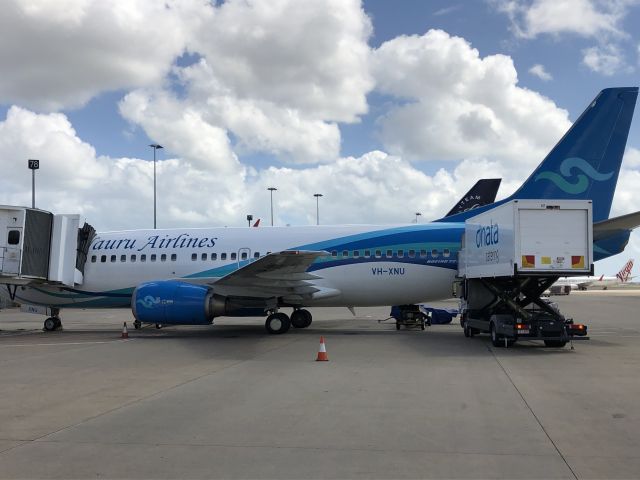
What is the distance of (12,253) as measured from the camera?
18672 mm

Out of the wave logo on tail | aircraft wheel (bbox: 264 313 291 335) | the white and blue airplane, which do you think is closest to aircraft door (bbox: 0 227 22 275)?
the white and blue airplane

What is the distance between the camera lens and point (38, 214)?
19.4 meters

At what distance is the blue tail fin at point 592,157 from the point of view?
1703cm

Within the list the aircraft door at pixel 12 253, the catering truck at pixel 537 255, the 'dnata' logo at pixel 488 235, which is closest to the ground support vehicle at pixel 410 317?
the 'dnata' logo at pixel 488 235

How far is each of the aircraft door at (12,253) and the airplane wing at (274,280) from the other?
6.27m

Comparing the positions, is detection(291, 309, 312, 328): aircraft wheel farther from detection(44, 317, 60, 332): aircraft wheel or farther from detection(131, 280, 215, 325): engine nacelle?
detection(44, 317, 60, 332): aircraft wheel

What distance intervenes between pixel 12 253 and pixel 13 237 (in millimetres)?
521

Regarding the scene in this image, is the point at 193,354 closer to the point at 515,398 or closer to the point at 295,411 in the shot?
the point at 295,411

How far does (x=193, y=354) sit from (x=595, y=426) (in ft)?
30.2

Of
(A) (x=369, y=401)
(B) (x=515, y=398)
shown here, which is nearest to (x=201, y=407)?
(A) (x=369, y=401)

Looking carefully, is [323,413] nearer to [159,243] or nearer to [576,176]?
[576,176]

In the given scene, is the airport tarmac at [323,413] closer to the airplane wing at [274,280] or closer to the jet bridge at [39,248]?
the airplane wing at [274,280]

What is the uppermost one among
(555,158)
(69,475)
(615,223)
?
(555,158)

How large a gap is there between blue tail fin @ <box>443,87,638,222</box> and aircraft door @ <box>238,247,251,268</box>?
915cm
